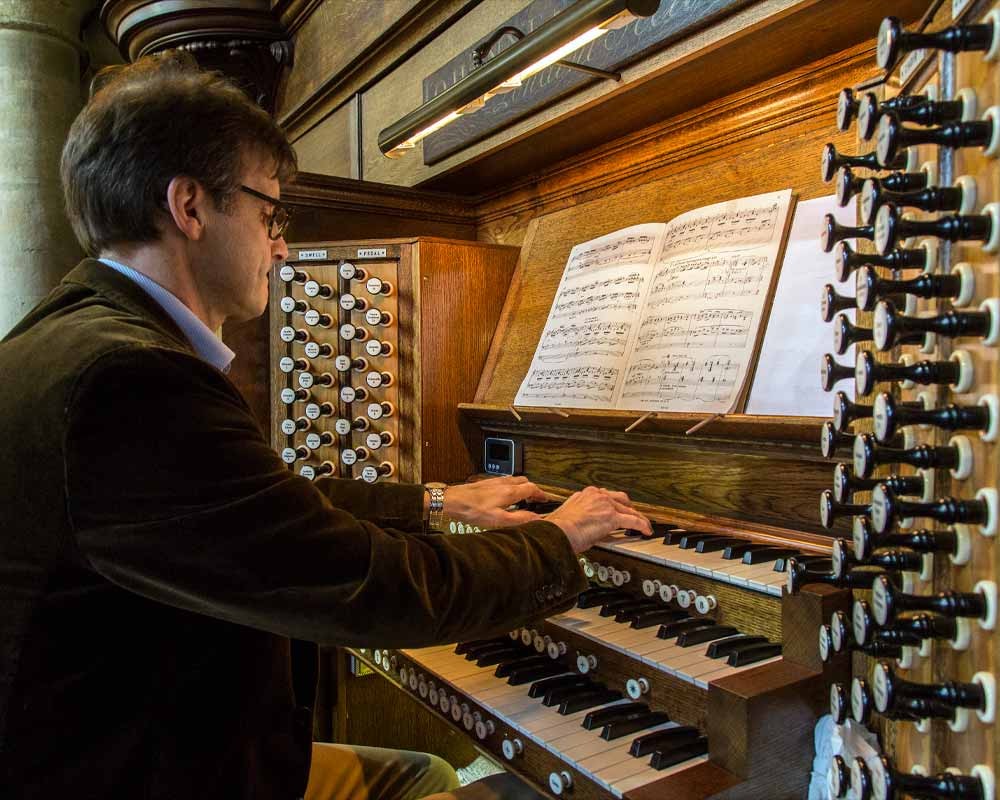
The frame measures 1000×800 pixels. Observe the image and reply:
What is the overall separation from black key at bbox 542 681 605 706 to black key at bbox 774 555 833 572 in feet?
1.52

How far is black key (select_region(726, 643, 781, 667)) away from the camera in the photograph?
1437 mm

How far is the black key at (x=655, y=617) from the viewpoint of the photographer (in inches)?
66.8

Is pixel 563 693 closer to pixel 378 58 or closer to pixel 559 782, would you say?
pixel 559 782

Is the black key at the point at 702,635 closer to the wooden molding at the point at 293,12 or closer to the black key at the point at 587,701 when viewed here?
the black key at the point at 587,701

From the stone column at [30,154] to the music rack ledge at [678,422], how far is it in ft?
12.4

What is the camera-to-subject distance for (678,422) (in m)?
1.90

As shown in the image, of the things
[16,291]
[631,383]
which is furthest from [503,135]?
[16,291]

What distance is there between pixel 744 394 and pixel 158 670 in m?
1.30

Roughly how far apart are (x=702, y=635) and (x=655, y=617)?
0.15 meters

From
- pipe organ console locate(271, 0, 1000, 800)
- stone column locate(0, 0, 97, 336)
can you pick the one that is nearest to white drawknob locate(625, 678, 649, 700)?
pipe organ console locate(271, 0, 1000, 800)

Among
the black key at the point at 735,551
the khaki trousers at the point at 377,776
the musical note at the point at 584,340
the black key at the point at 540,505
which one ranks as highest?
the musical note at the point at 584,340

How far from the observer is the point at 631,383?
2064 mm

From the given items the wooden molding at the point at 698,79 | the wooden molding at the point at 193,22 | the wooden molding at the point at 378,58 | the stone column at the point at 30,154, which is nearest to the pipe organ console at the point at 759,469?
the wooden molding at the point at 698,79

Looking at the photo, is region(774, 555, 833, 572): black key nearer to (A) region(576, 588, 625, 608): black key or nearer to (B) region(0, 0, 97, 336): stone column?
(A) region(576, 588, 625, 608): black key
